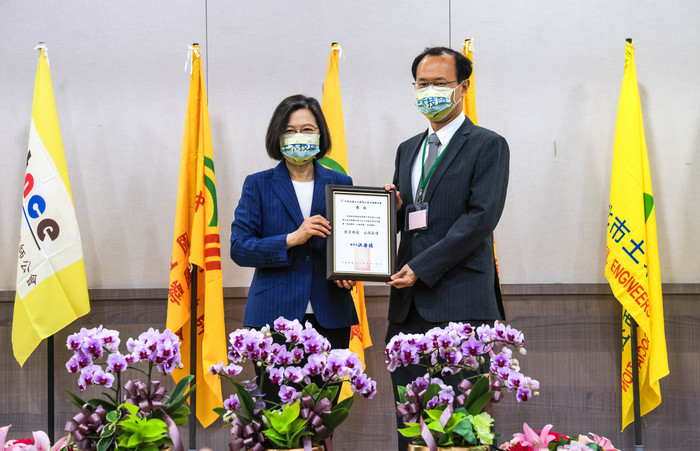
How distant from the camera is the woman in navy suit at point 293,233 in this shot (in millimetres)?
2189

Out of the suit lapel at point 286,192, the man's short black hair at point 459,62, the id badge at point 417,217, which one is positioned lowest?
the id badge at point 417,217

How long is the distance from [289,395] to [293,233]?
0.84 meters

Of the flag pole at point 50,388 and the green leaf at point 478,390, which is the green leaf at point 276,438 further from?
the flag pole at point 50,388

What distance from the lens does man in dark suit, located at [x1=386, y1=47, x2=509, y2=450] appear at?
211 centimetres

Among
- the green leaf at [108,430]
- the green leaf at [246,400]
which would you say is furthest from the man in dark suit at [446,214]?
the green leaf at [108,430]

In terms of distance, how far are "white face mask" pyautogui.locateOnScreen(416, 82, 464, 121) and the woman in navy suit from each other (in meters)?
0.37

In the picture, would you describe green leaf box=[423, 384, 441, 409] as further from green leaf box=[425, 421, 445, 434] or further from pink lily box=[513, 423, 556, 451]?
pink lily box=[513, 423, 556, 451]

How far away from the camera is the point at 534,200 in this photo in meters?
3.46

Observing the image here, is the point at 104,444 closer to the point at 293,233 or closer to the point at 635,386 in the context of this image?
the point at 293,233

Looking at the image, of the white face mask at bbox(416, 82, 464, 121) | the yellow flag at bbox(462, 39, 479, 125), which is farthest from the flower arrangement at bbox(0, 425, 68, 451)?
the yellow flag at bbox(462, 39, 479, 125)

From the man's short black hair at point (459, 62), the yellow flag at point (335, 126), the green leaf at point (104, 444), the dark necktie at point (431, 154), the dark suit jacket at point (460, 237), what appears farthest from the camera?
the yellow flag at point (335, 126)

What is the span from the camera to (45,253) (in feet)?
10.1

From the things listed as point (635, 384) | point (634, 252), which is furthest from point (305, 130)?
point (635, 384)

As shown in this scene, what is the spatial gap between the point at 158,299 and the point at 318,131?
60.0 inches
